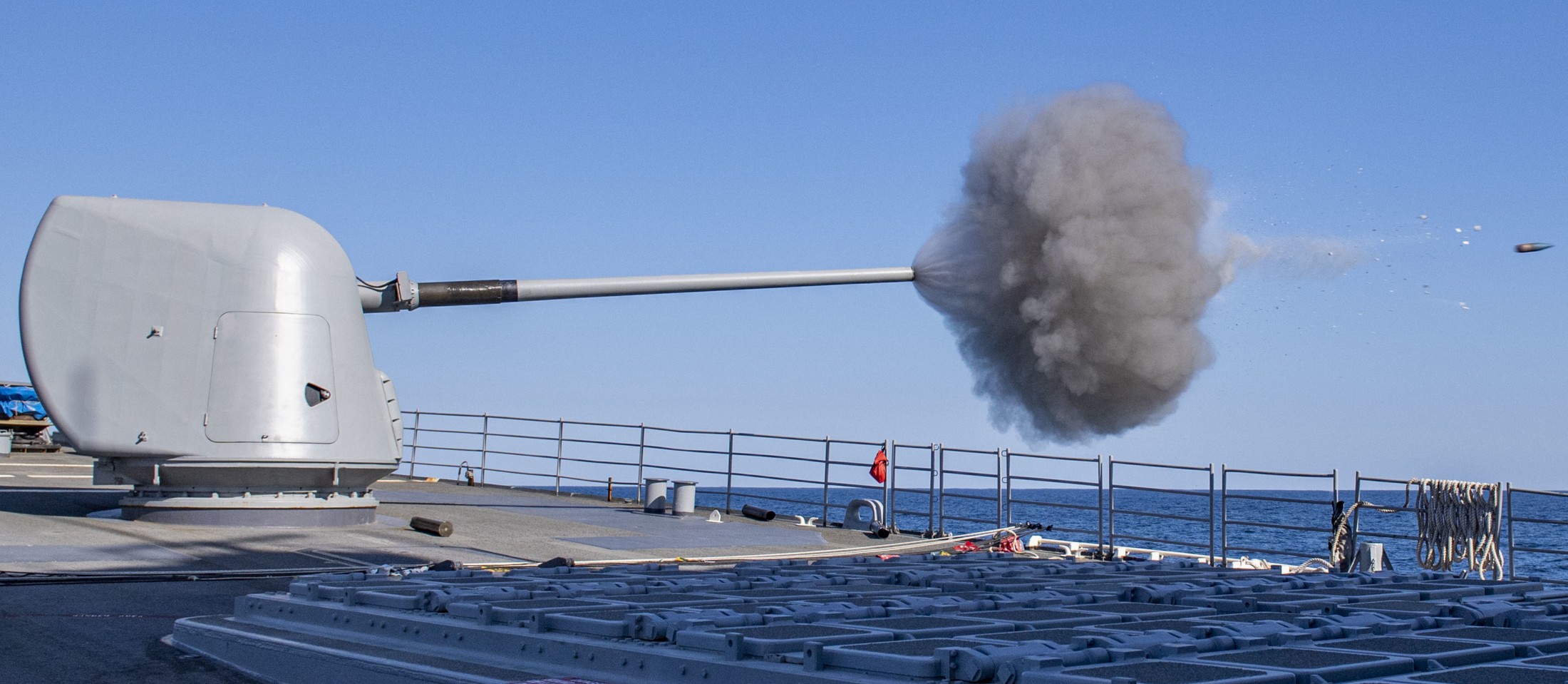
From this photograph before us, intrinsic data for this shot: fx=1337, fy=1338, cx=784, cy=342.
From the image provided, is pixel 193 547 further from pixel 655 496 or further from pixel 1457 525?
pixel 1457 525

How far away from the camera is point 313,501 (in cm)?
1015

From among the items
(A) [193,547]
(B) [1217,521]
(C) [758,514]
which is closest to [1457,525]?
(C) [758,514]

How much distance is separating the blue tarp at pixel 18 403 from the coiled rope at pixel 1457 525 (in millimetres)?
18485

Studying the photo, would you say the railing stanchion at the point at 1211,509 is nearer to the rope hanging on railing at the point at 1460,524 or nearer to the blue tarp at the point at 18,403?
the rope hanging on railing at the point at 1460,524

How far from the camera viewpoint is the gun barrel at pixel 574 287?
35.8ft

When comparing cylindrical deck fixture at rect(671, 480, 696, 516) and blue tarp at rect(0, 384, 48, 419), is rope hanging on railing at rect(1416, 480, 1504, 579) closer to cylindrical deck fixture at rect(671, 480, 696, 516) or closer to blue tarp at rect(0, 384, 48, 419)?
cylindrical deck fixture at rect(671, 480, 696, 516)

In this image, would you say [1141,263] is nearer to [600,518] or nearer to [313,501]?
[600,518]

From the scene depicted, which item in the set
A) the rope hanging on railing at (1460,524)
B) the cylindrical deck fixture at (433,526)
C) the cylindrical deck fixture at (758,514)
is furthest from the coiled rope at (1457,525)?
the cylindrical deck fixture at (433,526)

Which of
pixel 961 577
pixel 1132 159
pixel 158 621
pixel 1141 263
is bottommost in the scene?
pixel 158 621

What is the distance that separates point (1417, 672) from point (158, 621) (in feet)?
17.0

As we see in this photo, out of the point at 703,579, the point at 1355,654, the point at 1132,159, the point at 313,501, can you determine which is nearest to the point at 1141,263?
the point at 1132,159

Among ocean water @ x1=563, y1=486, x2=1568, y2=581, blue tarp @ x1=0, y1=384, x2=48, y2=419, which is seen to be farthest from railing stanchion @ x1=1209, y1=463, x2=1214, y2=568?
blue tarp @ x1=0, y1=384, x2=48, y2=419

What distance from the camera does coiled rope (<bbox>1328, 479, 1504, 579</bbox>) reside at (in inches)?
360

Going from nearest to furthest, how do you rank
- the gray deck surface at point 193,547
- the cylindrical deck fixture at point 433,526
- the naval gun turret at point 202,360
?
the gray deck surface at point 193,547 < the naval gun turret at point 202,360 < the cylindrical deck fixture at point 433,526
